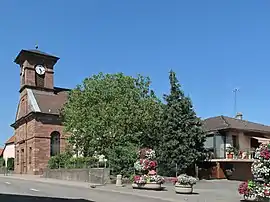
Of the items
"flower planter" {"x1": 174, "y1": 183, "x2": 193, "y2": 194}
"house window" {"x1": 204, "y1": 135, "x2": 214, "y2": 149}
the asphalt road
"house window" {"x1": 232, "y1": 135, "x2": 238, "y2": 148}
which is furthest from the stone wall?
"house window" {"x1": 232, "y1": 135, "x2": 238, "y2": 148}

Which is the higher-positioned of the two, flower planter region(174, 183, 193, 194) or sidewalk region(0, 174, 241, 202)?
flower planter region(174, 183, 193, 194)

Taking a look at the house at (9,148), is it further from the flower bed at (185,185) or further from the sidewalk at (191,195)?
the flower bed at (185,185)

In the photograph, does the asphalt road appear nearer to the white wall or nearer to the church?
the church

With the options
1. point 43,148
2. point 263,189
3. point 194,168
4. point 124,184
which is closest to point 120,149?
point 124,184

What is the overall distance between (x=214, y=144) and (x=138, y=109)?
373 inches

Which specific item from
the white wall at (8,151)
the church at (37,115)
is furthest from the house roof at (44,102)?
the white wall at (8,151)

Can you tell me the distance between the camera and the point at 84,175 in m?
33.8

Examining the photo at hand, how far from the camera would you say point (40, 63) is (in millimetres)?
62281

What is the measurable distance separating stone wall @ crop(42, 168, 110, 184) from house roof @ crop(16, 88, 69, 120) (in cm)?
1595

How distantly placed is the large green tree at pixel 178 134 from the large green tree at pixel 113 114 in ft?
6.22

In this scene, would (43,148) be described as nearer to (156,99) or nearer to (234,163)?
(156,99)

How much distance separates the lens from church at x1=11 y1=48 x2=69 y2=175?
55094mm

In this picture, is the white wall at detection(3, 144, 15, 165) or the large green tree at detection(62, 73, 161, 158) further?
the white wall at detection(3, 144, 15, 165)

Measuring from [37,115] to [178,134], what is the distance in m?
28.3
